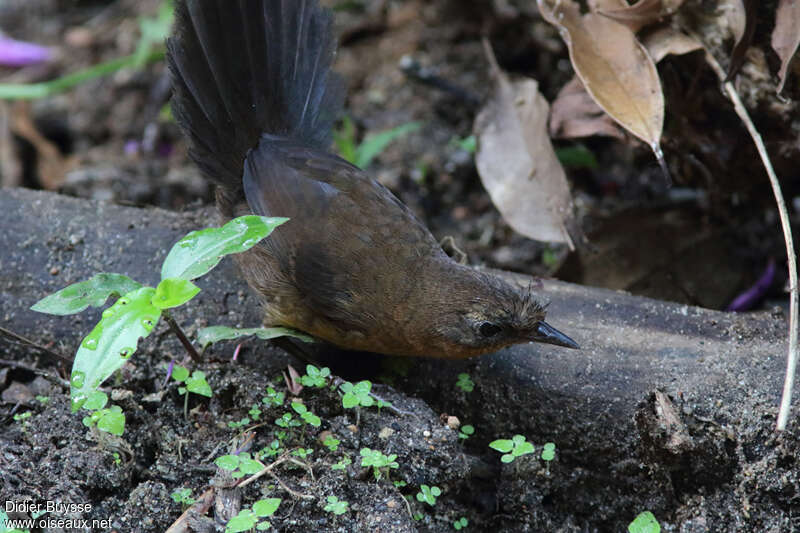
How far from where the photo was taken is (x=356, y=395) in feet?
9.40

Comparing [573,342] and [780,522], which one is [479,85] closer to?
[573,342]

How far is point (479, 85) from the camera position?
18.0 ft

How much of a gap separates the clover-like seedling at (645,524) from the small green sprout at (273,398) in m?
1.21

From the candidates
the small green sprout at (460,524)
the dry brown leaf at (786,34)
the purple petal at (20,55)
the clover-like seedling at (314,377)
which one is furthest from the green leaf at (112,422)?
the purple petal at (20,55)

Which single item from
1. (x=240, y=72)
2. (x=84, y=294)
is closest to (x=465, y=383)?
(x=84, y=294)

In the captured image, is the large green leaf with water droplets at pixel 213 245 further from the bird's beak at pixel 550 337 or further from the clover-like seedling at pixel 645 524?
the clover-like seedling at pixel 645 524

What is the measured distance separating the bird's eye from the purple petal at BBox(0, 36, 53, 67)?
15.7 feet

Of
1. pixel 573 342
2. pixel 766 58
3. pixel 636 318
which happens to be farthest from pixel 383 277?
pixel 766 58

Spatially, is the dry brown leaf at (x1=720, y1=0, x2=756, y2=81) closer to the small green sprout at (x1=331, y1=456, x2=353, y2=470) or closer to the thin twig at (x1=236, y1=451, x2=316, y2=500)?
the small green sprout at (x1=331, y1=456, x2=353, y2=470)

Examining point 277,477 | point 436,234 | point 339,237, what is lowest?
point 436,234

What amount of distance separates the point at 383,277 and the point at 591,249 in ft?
3.94

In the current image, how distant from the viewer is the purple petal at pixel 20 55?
21.3 feet

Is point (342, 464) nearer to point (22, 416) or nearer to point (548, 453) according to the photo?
point (548, 453)

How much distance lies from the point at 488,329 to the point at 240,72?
1549 mm
